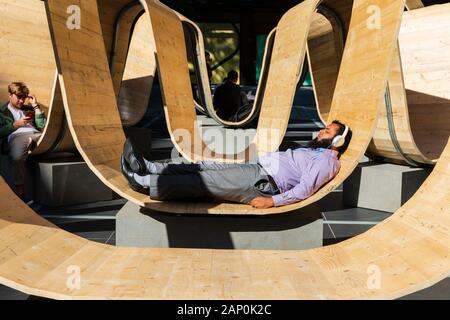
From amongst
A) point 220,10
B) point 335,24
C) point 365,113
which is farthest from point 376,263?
point 220,10

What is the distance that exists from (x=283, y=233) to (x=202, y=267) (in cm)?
106

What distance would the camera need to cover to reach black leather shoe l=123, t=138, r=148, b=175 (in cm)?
355

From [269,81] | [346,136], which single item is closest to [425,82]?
[269,81]

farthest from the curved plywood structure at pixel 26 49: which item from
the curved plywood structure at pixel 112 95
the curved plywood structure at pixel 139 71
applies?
the curved plywood structure at pixel 139 71

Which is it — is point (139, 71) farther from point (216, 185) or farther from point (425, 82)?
point (216, 185)

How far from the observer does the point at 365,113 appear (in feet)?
12.2

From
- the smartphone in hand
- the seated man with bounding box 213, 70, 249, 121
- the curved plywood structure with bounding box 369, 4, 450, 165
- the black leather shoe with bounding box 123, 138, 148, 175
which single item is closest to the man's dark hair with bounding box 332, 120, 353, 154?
the black leather shoe with bounding box 123, 138, 148, 175

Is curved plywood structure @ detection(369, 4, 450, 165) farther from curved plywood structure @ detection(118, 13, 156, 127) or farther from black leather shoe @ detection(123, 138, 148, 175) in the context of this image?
curved plywood structure @ detection(118, 13, 156, 127)

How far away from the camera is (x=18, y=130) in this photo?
5137 mm

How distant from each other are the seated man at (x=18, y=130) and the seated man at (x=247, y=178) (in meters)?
1.94

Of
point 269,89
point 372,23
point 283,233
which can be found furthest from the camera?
point 269,89

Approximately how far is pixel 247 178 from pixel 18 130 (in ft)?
9.07

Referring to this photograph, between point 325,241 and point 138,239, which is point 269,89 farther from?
point 138,239

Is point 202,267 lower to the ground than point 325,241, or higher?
higher
